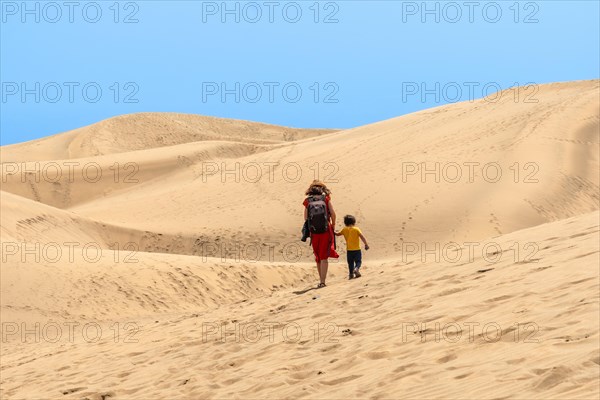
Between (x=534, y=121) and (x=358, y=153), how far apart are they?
610 centimetres

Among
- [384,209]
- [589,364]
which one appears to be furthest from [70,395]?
[384,209]


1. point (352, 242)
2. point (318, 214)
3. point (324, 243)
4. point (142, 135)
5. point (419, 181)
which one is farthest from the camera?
point (142, 135)

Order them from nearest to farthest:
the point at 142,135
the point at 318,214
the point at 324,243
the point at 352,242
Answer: the point at 318,214 → the point at 324,243 → the point at 352,242 → the point at 142,135

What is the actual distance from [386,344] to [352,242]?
15.5 feet

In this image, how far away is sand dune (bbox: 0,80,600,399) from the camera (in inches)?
262

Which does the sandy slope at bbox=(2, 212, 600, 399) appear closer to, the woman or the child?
the child

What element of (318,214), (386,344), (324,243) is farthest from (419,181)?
(386,344)

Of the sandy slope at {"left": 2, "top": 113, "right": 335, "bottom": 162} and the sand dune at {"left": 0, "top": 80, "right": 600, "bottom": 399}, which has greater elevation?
the sandy slope at {"left": 2, "top": 113, "right": 335, "bottom": 162}

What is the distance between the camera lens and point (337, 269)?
1781 centimetres

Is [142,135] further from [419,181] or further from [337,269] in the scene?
[337,269]

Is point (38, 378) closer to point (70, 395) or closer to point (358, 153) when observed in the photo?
point (70, 395)

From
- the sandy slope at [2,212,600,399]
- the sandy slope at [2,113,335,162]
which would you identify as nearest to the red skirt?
the sandy slope at [2,212,600,399]

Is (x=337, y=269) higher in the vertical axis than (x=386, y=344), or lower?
lower

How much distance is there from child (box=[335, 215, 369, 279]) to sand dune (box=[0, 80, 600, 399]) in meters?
0.50
